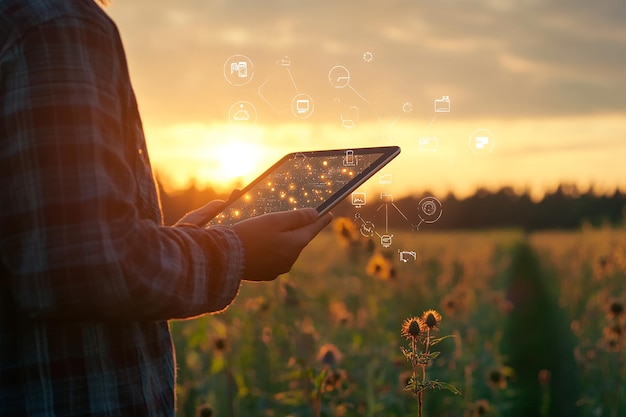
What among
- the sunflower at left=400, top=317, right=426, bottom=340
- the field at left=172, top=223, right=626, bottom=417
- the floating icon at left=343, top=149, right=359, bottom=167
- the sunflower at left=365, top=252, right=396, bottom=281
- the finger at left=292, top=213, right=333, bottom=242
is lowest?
the field at left=172, top=223, right=626, bottom=417

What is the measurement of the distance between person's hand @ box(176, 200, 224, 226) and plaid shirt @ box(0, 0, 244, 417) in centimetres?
42

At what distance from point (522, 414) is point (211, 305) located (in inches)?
205

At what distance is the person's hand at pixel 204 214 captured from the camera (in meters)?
2.05

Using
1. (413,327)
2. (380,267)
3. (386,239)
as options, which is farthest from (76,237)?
(380,267)

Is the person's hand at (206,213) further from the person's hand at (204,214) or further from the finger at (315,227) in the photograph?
the finger at (315,227)

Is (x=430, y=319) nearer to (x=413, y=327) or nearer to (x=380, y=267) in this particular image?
(x=413, y=327)

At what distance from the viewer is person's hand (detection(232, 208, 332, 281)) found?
1.69 metres

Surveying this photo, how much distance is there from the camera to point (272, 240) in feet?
5.57

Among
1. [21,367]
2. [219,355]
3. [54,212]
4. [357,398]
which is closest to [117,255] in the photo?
[54,212]

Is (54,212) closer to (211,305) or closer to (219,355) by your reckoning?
(211,305)

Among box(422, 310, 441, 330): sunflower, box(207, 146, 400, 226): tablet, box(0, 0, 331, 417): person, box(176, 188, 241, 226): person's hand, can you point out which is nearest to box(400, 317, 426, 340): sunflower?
box(422, 310, 441, 330): sunflower

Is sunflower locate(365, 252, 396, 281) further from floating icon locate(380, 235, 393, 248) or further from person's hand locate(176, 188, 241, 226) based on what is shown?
person's hand locate(176, 188, 241, 226)

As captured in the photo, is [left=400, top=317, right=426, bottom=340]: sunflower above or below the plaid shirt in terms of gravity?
below

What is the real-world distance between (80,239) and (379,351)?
374 cm
